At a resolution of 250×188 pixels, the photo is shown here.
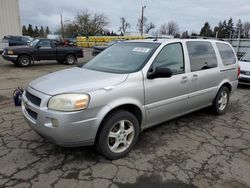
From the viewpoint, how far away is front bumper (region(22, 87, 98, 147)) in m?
2.71

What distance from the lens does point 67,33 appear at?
6475cm

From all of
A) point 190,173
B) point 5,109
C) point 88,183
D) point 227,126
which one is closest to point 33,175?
point 88,183

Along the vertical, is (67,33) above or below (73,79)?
above

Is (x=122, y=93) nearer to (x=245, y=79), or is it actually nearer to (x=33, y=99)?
(x=33, y=99)

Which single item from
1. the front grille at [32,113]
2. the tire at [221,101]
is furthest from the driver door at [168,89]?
the front grille at [32,113]

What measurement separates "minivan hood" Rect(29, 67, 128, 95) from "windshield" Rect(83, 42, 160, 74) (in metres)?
0.27

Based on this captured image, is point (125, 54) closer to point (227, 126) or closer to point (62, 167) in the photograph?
point (62, 167)

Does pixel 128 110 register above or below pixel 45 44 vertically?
below

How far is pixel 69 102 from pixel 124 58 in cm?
148

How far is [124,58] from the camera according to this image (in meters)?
3.84

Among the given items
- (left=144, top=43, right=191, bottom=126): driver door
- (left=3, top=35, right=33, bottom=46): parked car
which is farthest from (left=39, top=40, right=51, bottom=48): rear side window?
(left=144, top=43, right=191, bottom=126): driver door

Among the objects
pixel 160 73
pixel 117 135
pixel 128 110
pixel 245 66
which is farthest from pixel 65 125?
pixel 245 66

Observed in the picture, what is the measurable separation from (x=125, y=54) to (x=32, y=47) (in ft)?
34.4

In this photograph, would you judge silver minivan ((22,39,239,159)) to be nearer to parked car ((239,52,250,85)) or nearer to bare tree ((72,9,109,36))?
parked car ((239,52,250,85))
